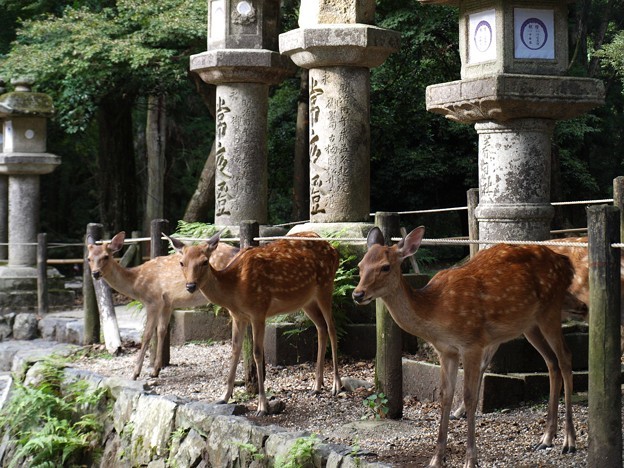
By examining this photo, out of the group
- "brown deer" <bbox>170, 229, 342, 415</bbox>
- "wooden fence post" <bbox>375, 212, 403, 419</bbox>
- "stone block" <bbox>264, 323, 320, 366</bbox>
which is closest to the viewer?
"wooden fence post" <bbox>375, 212, 403, 419</bbox>

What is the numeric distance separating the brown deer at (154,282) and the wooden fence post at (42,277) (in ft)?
23.7

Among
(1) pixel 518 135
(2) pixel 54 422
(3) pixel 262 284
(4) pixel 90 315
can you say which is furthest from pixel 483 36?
(4) pixel 90 315

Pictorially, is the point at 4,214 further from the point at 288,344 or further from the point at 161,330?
the point at 288,344

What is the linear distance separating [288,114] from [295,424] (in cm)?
1301

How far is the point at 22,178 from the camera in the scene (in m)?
18.6

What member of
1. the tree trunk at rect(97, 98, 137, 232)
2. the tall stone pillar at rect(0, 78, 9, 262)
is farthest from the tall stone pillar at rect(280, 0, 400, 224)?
the tree trunk at rect(97, 98, 137, 232)

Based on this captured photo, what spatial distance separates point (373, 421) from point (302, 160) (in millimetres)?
11069

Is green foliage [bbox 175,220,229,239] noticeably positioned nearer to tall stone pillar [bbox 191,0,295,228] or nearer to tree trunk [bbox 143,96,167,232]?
tall stone pillar [bbox 191,0,295,228]

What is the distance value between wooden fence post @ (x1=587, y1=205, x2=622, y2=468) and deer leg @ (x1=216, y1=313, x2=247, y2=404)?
11.7 feet

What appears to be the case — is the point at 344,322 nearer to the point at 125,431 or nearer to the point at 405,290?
the point at 125,431

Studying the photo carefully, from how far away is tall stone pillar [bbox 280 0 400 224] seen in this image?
10625 millimetres

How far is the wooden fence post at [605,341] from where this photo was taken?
18.2 feet

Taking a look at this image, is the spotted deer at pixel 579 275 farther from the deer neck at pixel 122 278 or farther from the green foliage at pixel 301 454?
the deer neck at pixel 122 278

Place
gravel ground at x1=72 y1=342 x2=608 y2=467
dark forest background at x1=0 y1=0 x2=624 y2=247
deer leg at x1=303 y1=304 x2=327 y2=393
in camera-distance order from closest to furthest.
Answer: gravel ground at x1=72 y1=342 x2=608 y2=467
deer leg at x1=303 y1=304 x2=327 y2=393
dark forest background at x1=0 y1=0 x2=624 y2=247
